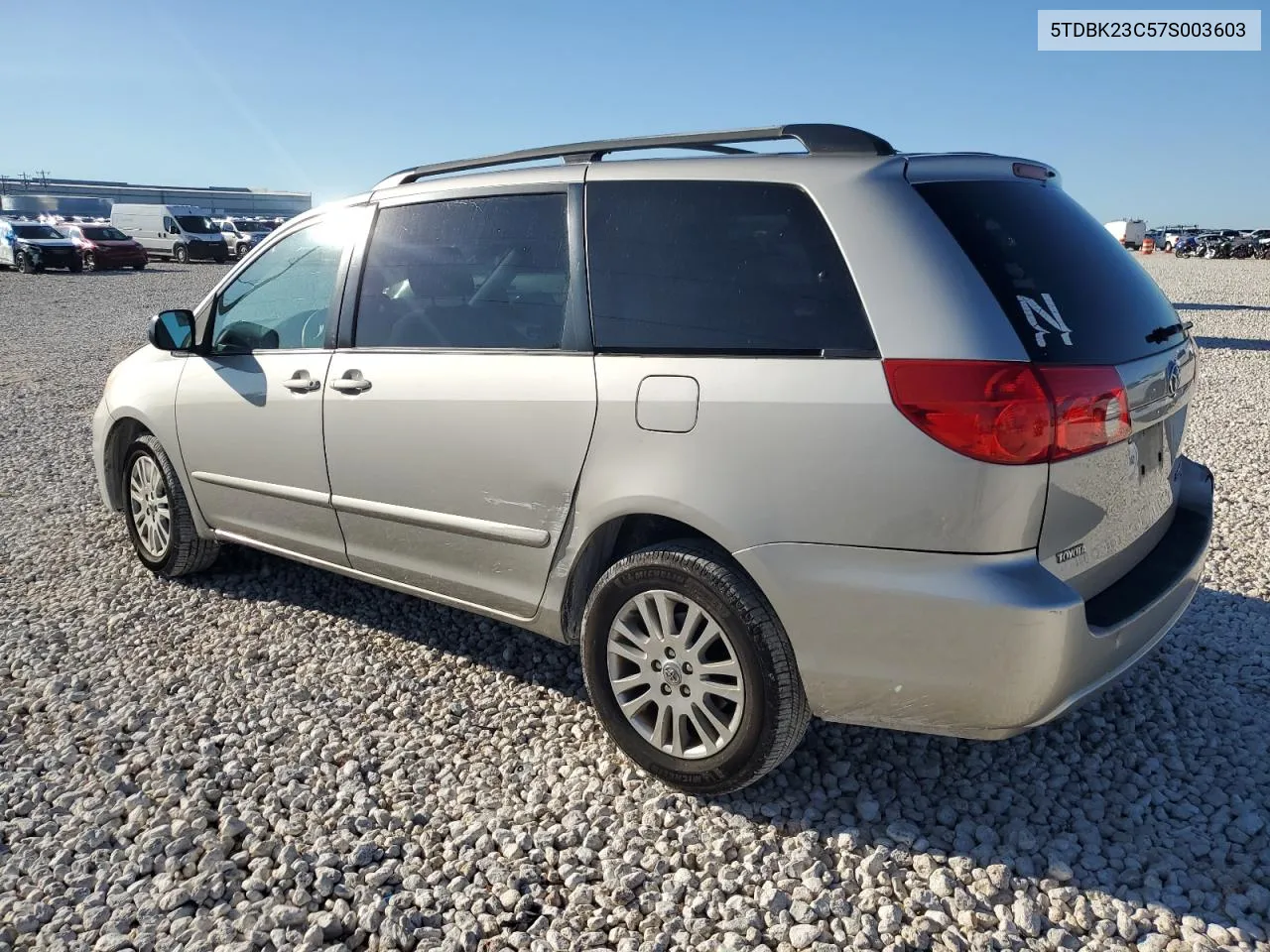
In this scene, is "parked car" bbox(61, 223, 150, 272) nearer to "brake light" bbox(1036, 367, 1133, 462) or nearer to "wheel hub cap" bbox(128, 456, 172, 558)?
"wheel hub cap" bbox(128, 456, 172, 558)

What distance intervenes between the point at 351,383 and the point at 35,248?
31.7 metres

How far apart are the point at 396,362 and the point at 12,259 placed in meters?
33.0

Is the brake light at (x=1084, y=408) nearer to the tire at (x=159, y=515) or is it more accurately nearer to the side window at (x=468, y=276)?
the side window at (x=468, y=276)

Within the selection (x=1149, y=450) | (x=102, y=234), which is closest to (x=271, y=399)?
(x=1149, y=450)

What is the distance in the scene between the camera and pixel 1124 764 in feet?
10.2

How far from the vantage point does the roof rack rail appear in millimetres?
2736

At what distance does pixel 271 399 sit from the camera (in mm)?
3951

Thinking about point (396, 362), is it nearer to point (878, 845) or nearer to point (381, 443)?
point (381, 443)

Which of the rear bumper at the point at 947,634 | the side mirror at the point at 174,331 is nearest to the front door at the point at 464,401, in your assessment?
the rear bumper at the point at 947,634

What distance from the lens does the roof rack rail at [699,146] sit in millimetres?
2736

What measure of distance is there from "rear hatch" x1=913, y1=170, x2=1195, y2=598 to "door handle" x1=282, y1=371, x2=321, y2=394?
234 centimetres

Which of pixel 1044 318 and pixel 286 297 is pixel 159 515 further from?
pixel 1044 318

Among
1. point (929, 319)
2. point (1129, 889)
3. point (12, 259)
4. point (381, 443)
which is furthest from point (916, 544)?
point (12, 259)

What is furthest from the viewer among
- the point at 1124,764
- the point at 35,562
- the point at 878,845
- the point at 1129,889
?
the point at 35,562
